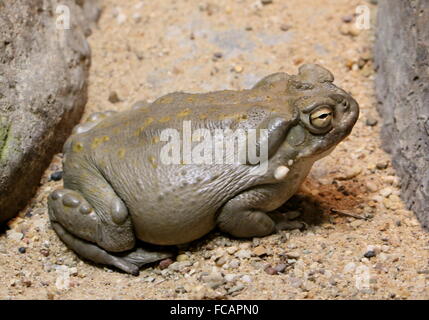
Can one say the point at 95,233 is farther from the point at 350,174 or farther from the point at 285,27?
the point at 285,27

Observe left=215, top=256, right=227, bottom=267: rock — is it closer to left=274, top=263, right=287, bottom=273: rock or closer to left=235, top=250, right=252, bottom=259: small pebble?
left=235, top=250, right=252, bottom=259: small pebble

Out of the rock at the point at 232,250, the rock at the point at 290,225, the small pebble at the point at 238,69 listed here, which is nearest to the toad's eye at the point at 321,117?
the rock at the point at 290,225

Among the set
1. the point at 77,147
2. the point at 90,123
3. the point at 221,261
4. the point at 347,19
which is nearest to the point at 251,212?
the point at 221,261

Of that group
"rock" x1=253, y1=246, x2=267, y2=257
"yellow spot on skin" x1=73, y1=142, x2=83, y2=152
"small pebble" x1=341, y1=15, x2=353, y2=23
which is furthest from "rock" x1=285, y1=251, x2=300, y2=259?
"small pebble" x1=341, y1=15, x2=353, y2=23

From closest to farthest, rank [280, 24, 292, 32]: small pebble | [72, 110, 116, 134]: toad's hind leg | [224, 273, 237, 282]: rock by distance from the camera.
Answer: [224, 273, 237, 282]: rock, [72, 110, 116, 134]: toad's hind leg, [280, 24, 292, 32]: small pebble

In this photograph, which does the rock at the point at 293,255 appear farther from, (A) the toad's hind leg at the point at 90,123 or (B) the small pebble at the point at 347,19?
(B) the small pebble at the point at 347,19
